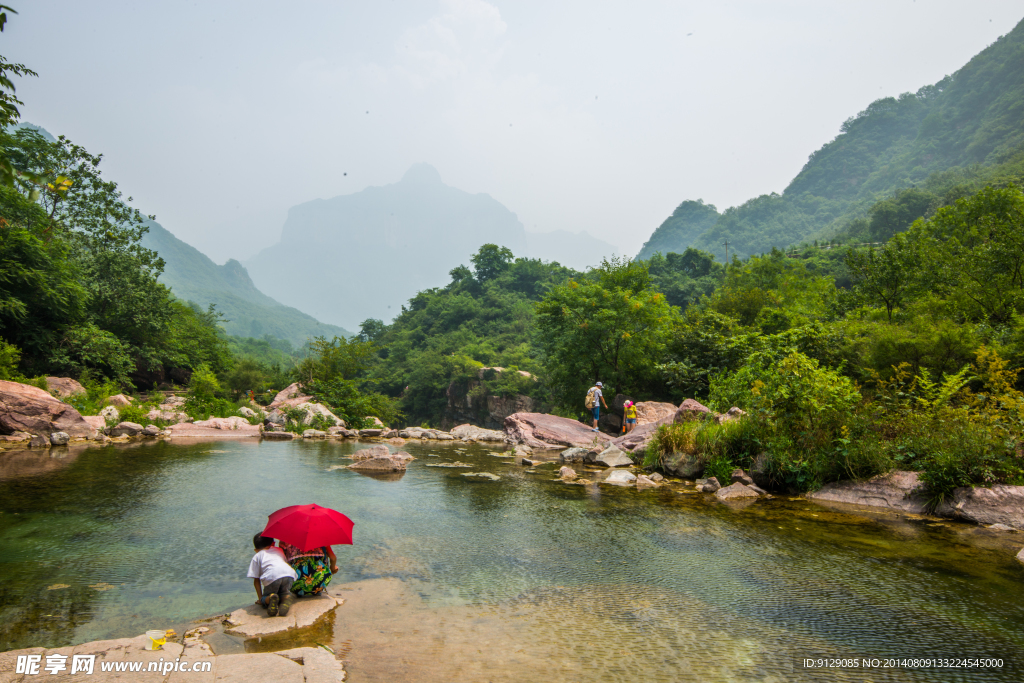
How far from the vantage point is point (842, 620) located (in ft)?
16.9

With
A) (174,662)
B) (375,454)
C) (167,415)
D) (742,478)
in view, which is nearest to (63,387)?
(167,415)

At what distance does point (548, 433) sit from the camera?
2052cm

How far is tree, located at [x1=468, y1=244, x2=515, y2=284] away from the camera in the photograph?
69.8 meters

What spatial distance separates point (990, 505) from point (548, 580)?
775cm

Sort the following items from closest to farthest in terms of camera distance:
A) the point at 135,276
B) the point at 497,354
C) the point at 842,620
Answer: the point at 842,620
the point at 135,276
the point at 497,354

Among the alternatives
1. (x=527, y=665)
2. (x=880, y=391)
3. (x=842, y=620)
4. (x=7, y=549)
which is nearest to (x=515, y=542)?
(x=527, y=665)

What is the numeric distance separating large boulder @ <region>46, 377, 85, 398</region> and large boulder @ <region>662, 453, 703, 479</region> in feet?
69.2

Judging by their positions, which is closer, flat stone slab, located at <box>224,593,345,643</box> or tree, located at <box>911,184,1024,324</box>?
flat stone slab, located at <box>224,593,345,643</box>

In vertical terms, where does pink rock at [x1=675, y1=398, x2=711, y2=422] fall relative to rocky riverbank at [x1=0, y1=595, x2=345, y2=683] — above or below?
above

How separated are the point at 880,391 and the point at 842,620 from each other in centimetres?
1028

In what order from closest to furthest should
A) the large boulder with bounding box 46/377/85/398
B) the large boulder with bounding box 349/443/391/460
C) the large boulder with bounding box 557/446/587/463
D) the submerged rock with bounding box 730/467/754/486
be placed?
the submerged rock with bounding box 730/467/754/486
the large boulder with bounding box 349/443/391/460
the large boulder with bounding box 557/446/587/463
the large boulder with bounding box 46/377/85/398

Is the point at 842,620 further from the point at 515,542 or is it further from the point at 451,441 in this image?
the point at 451,441

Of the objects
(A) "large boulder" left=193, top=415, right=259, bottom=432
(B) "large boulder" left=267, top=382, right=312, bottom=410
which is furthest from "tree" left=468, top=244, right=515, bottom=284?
(A) "large boulder" left=193, top=415, right=259, bottom=432

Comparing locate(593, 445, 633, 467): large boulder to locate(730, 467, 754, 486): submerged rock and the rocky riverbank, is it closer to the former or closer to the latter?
locate(730, 467, 754, 486): submerged rock
